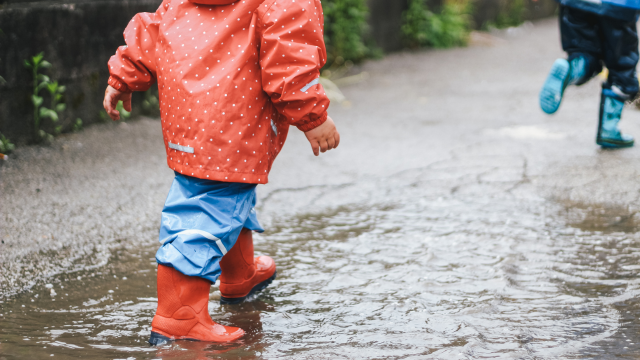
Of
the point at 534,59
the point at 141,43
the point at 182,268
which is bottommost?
the point at 534,59

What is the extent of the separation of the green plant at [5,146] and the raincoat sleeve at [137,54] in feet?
6.22

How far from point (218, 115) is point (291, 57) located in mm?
253

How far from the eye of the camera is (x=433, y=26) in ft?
27.1

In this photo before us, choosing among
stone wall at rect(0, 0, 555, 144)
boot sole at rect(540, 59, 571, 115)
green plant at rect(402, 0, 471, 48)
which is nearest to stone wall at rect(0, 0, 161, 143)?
stone wall at rect(0, 0, 555, 144)

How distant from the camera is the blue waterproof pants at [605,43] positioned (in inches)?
135

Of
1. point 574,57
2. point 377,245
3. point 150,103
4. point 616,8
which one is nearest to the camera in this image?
point 377,245

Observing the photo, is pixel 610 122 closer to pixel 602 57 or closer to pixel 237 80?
pixel 602 57

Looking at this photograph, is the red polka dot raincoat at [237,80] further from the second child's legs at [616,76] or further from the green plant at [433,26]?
the green plant at [433,26]

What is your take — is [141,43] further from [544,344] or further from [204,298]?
[544,344]

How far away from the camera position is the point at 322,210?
300 cm

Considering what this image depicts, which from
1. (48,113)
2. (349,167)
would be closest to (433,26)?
(349,167)

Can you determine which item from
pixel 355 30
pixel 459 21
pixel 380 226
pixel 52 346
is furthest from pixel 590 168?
pixel 459 21

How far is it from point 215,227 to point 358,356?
20.4 inches

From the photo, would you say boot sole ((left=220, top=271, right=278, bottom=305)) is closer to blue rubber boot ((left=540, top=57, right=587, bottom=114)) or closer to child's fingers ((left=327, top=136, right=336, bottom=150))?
child's fingers ((left=327, top=136, right=336, bottom=150))
